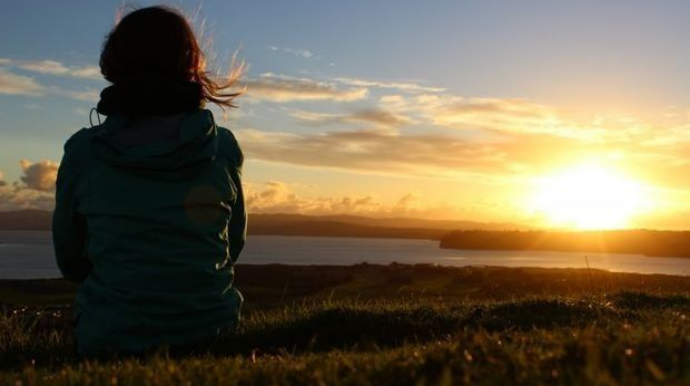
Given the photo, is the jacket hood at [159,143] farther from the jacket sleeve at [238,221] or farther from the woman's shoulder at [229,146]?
the jacket sleeve at [238,221]

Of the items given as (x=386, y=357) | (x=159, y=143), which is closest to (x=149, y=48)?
(x=159, y=143)

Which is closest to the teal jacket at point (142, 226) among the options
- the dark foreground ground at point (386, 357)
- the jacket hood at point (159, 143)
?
the jacket hood at point (159, 143)

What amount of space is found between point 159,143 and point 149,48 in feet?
2.24

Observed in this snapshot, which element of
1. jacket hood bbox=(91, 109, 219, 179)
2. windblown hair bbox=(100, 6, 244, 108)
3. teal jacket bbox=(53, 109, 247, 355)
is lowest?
teal jacket bbox=(53, 109, 247, 355)

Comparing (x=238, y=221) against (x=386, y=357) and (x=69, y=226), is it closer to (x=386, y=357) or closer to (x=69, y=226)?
(x=69, y=226)

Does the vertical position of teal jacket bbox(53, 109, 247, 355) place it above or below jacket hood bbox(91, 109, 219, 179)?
below

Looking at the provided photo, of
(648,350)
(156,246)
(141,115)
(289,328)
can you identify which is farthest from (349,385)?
(289,328)

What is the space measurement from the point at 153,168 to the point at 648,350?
3.34 m

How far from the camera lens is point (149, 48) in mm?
5039

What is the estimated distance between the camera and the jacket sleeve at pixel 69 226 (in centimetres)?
508

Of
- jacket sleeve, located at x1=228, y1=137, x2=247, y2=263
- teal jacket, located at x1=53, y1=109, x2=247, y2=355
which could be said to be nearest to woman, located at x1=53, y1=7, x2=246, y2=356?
teal jacket, located at x1=53, y1=109, x2=247, y2=355

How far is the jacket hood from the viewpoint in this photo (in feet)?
16.1

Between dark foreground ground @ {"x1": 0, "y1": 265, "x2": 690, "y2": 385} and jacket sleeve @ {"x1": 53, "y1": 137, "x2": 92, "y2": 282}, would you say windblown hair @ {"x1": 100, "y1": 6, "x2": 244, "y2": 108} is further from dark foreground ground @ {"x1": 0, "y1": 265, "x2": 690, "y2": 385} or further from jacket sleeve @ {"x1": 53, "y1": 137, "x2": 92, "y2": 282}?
dark foreground ground @ {"x1": 0, "y1": 265, "x2": 690, "y2": 385}

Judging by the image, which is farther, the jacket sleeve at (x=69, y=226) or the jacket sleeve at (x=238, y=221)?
the jacket sleeve at (x=238, y=221)
